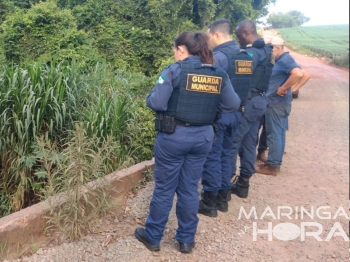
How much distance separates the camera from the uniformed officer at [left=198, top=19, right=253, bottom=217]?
3.54m

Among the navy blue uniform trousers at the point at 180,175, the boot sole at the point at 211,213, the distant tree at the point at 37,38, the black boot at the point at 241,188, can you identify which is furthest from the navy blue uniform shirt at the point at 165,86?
the distant tree at the point at 37,38

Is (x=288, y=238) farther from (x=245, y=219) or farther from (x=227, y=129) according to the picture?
(x=227, y=129)

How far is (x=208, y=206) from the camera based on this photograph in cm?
366

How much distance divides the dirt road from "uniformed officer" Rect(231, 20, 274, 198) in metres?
0.32

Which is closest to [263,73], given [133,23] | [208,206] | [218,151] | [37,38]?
[218,151]

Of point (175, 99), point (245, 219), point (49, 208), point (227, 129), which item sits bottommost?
point (245, 219)

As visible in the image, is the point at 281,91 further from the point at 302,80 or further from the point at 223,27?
the point at 223,27

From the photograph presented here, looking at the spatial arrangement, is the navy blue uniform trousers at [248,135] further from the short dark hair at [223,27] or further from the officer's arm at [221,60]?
the short dark hair at [223,27]

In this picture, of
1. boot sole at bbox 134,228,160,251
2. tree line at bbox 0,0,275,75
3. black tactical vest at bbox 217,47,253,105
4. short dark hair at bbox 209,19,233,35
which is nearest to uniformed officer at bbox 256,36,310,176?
black tactical vest at bbox 217,47,253,105

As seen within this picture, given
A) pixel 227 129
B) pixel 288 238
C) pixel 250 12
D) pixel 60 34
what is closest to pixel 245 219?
pixel 288 238

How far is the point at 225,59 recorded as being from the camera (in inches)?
139

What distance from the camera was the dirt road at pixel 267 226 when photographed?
9.76 ft

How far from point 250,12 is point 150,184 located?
29.1ft

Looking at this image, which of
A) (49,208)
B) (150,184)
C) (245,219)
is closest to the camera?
(49,208)
